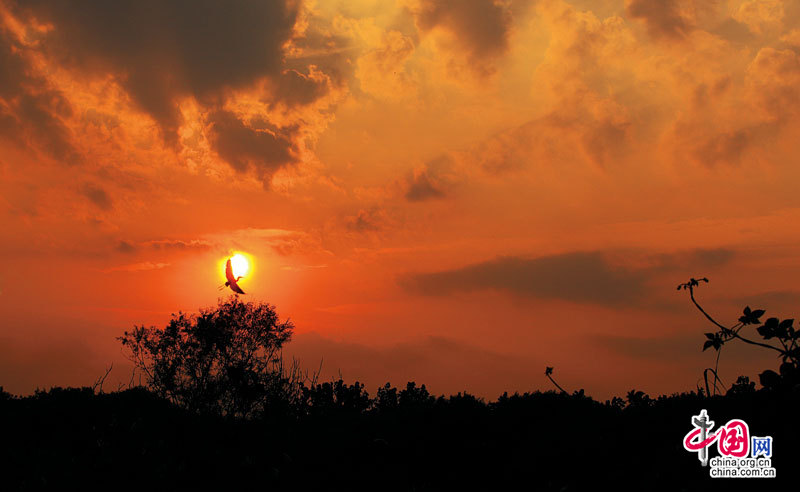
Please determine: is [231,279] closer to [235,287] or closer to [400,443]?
[235,287]

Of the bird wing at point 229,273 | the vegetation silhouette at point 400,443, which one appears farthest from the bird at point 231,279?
the vegetation silhouette at point 400,443

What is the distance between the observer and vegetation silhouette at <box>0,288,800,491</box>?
38.7 ft

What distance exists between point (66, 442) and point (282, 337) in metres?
24.0

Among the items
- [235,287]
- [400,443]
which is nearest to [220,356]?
[235,287]

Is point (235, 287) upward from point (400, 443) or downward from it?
upward

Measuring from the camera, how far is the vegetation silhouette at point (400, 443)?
38.7 ft

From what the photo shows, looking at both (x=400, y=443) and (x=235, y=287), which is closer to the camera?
(x=400, y=443)

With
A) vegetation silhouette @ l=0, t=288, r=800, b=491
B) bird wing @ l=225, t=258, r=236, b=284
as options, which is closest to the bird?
bird wing @ l=225, t=258, r=236, b=284

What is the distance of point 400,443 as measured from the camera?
1373cm

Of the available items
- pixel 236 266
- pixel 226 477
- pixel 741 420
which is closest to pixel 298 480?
pixel 226 477

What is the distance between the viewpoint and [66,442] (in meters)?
15.7

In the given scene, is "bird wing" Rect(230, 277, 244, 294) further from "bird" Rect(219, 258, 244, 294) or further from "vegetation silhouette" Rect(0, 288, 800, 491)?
"vegetation silhouette" Rect(0, 288, 800, 491)

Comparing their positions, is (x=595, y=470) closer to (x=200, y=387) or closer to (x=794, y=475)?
(x=794, y=475)

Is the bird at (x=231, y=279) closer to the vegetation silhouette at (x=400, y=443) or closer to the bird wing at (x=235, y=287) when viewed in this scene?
the bird wing at (x=235, y=287)
